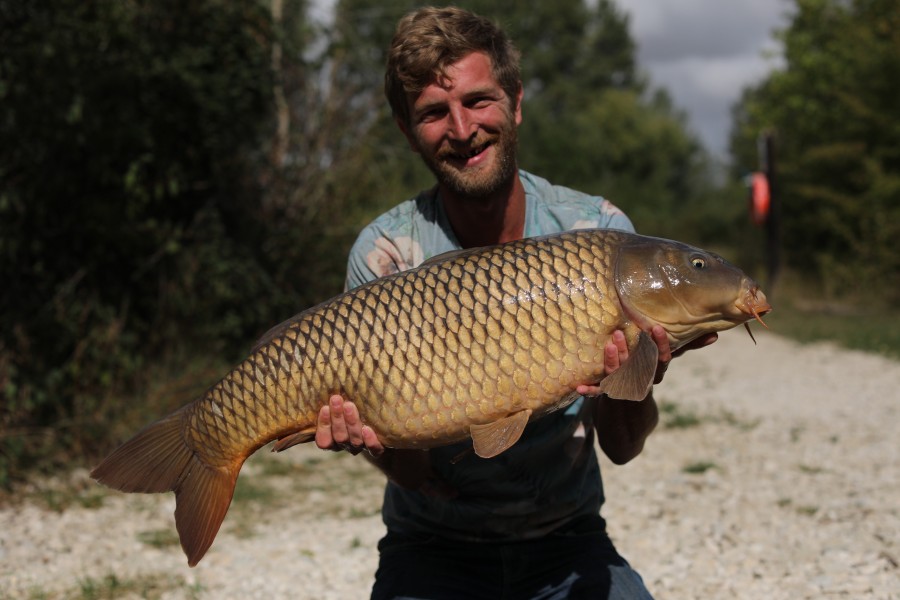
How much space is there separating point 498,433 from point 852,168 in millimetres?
17652

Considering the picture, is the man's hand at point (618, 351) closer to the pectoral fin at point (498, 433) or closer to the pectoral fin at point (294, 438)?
the pectoral fin at point (498, 433)

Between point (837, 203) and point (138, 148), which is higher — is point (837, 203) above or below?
below

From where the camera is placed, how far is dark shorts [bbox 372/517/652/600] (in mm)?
2053

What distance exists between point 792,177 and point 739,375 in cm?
1318

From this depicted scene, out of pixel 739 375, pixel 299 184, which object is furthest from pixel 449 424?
pixel 739 375

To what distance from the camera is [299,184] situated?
722 centimetres

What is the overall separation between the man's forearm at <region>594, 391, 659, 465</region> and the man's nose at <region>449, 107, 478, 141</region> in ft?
2.20

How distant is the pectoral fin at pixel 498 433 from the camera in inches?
67.2

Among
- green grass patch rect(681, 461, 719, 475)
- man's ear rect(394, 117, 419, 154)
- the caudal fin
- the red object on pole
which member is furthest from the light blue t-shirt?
the red object on pole

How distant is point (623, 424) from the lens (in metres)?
2.08

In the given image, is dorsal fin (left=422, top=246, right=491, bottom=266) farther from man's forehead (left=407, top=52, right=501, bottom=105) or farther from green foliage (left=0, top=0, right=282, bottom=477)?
green foliage (left=0, top=0, right=282, bottom=477)

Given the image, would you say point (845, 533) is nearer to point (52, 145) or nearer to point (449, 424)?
point (449, 424)

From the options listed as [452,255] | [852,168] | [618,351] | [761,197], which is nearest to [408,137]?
[452,255]

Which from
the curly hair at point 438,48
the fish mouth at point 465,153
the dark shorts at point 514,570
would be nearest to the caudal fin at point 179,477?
the dark shorts at point 514,570
